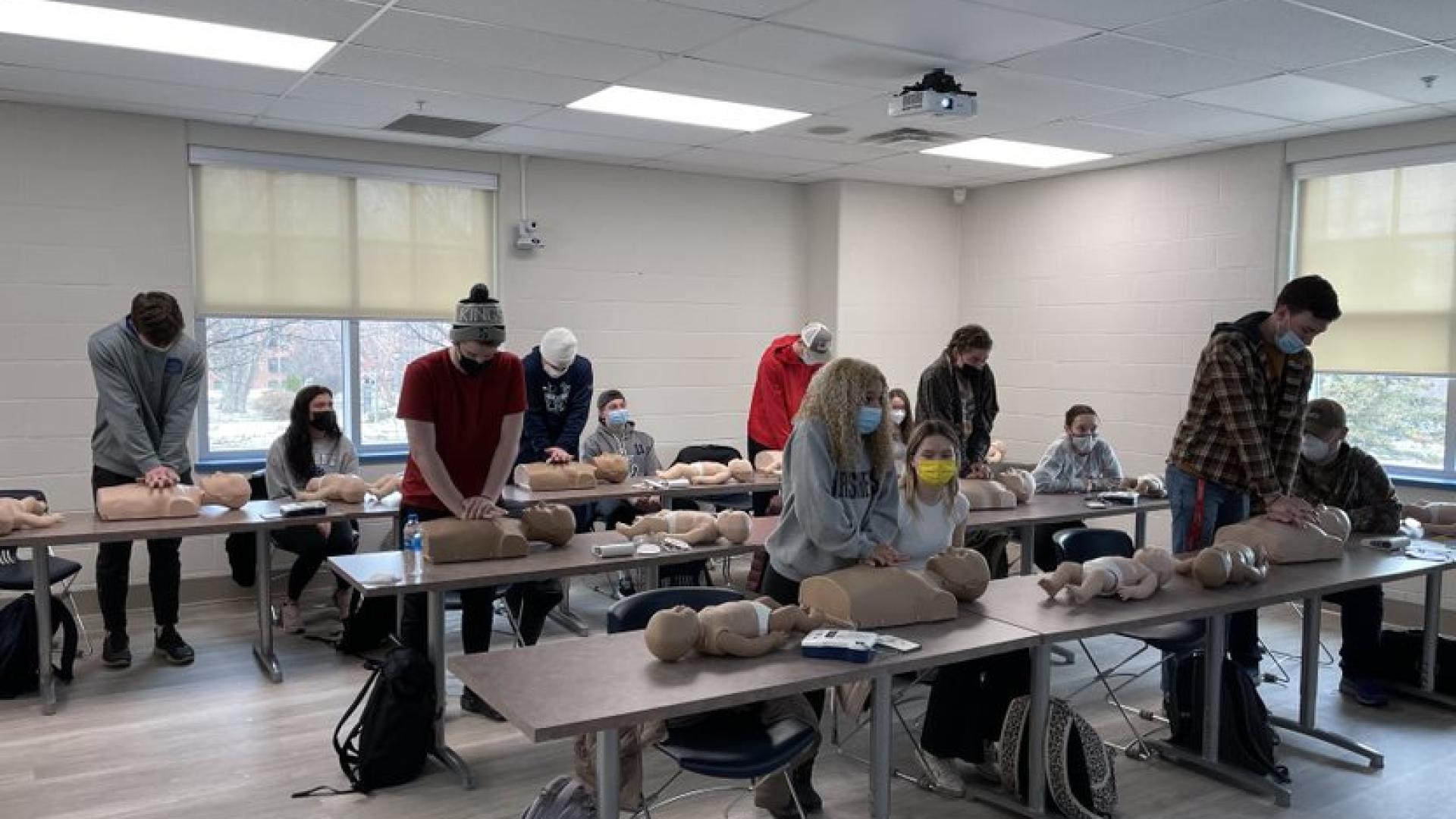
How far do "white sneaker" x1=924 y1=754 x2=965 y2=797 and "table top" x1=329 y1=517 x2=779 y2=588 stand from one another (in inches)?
41.3

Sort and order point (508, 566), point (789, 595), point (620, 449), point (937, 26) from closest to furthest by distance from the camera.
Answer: point (789, 595), point (508, 566), point (937, 26), point (620, 449)

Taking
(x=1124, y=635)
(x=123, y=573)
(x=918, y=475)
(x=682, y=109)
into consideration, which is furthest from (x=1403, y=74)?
(x=123, y=573)

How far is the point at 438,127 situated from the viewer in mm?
6176

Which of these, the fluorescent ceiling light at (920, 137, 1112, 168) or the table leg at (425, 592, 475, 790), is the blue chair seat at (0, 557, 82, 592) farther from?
the fluorescent ceiling light at (920, 137, 1112, 168)

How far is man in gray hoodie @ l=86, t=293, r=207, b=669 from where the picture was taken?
464cm

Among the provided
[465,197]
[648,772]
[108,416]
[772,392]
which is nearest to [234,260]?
[465,197]

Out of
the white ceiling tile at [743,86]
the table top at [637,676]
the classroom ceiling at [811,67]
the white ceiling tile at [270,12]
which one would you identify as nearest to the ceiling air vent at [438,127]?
the classroom ceiling at [811,67]

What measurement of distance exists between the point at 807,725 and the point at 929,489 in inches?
46.8

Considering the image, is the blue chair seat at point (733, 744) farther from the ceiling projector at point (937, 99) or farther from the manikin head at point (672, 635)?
the ceiling projector at point (937, 99)

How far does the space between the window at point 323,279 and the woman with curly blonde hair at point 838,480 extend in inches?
171

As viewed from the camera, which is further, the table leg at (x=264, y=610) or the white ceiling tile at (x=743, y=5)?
the table leg at (x=264, y=610)

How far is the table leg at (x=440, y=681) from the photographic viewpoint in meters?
3.70

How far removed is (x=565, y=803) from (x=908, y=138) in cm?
468

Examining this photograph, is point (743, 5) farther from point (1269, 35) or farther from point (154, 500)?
point (154, 500)
